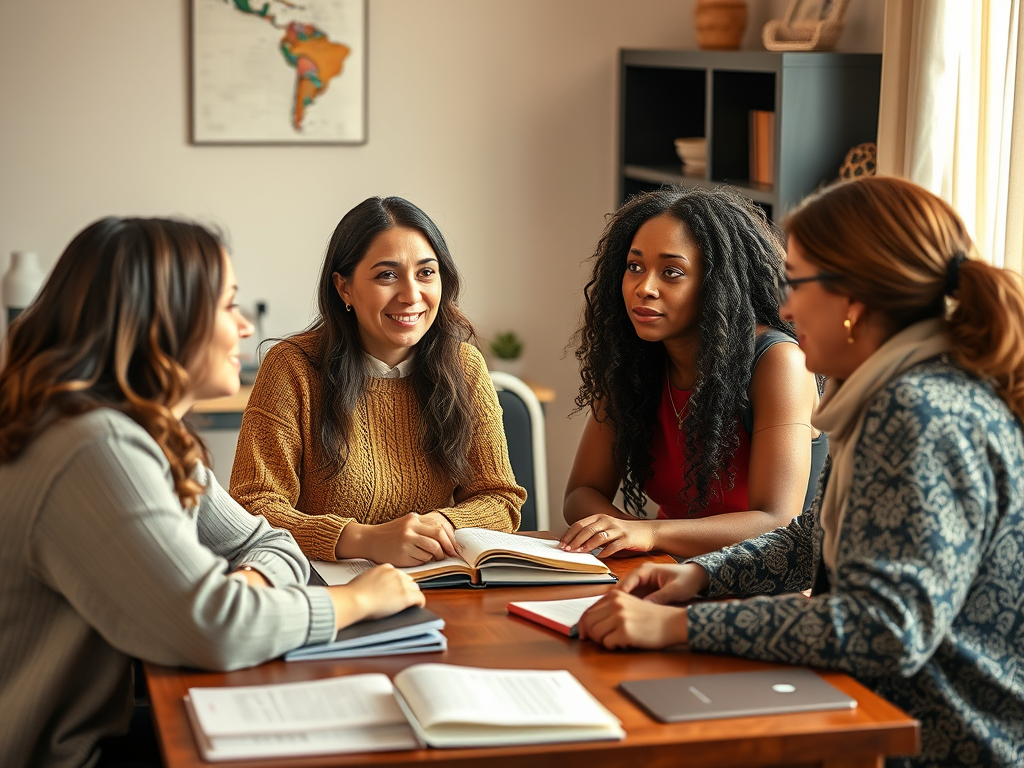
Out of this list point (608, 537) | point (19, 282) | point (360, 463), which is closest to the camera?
point (608, 537)

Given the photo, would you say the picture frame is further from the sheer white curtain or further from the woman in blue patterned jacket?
the woman in blue patterned jacket

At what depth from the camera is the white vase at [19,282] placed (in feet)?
12.0

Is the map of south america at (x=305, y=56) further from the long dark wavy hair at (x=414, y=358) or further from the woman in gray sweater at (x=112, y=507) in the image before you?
the woman in gray sweater at (x=112, y=507)

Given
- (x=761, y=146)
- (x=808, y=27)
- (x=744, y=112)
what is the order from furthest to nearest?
1. (x=744, y=112)
2. (x=761, y=146)
3. (x=808, y=27)

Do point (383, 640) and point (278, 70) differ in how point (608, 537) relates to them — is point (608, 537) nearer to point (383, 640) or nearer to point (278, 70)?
point (383, 640)

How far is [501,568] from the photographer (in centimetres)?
177

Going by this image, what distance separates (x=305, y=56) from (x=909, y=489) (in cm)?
301

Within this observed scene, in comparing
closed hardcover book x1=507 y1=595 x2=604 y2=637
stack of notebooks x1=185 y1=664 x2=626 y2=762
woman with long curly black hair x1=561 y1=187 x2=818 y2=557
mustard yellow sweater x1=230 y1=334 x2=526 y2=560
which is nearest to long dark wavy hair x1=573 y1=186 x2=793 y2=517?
woman with long curly black hair x1=561 y1=187 x2=818 y2=557

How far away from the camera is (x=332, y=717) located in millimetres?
1199

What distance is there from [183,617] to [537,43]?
3.12m

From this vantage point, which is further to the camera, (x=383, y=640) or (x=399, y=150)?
(x=399, y=150)

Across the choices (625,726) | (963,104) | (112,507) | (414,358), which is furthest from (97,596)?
(963,104)

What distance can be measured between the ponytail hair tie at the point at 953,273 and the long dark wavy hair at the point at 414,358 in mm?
981

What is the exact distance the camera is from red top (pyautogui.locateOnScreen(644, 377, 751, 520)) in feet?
7.21
